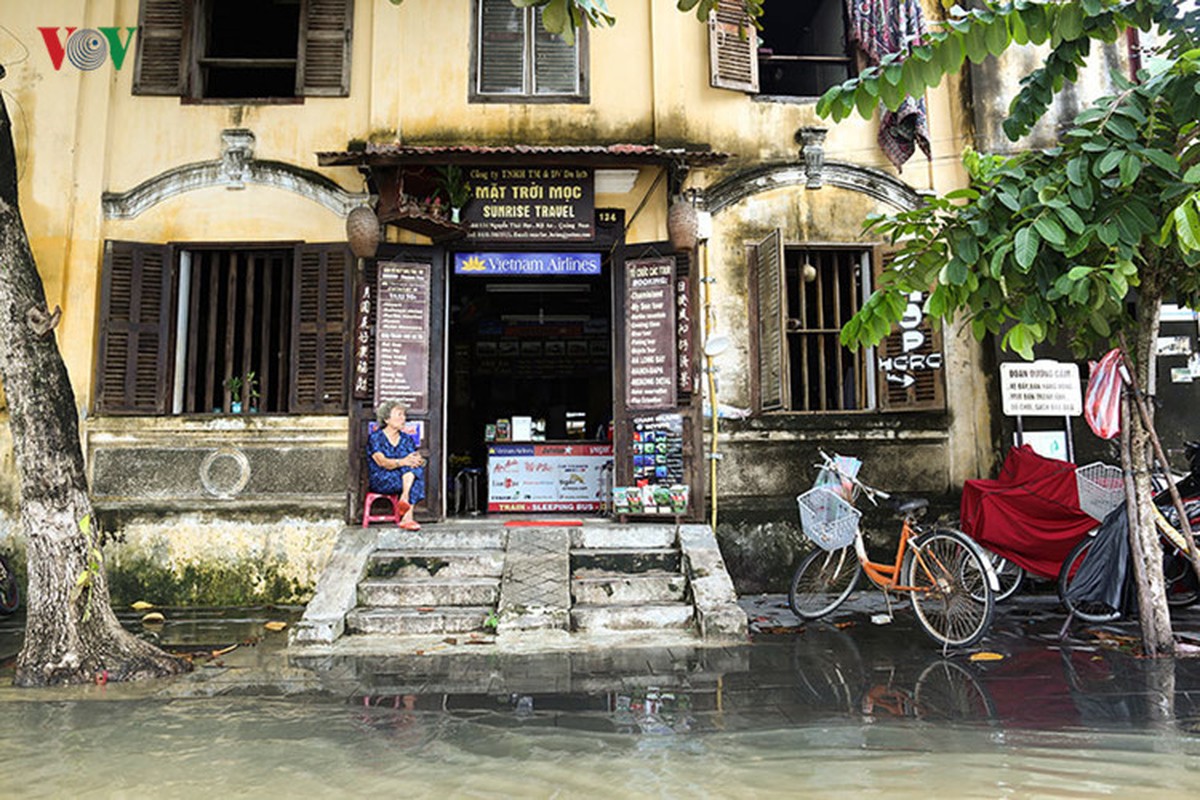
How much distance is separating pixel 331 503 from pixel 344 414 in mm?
947

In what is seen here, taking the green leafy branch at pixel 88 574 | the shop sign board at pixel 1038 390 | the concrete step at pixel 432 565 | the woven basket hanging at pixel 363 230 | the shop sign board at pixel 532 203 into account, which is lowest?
the concrete step at pixel 432 565

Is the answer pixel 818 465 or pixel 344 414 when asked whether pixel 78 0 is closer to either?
pixel 344 414

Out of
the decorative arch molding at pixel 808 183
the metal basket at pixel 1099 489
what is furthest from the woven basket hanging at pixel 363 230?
the metal basket at pixel 1099 489

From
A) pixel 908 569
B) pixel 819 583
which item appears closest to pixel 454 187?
pixel 819 583

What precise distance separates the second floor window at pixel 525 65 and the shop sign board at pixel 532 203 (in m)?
0.99

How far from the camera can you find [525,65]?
9055 mm

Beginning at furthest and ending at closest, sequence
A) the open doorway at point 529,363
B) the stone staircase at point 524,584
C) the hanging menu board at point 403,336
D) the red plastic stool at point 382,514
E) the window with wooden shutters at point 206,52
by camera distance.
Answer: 1. the open doorway at point 529,363
2. the window with wooden shutters at point 206,52
3. the hanging menu board at point 403,336
4. the red plastic stool at point 382,514
5. the stone staircase at point 524,584

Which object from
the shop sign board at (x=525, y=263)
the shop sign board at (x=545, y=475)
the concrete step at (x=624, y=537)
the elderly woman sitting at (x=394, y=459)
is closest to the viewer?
the concrete step at (x=624, y=537)

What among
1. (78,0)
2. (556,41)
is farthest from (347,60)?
(78,0)

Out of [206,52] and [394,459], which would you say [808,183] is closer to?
[394,459]

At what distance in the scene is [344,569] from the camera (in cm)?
717

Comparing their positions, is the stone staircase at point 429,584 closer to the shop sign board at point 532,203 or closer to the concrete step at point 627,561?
the concrete step at point 627,561

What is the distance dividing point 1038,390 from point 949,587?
3.61 m

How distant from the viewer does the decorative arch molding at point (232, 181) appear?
8719 mm
